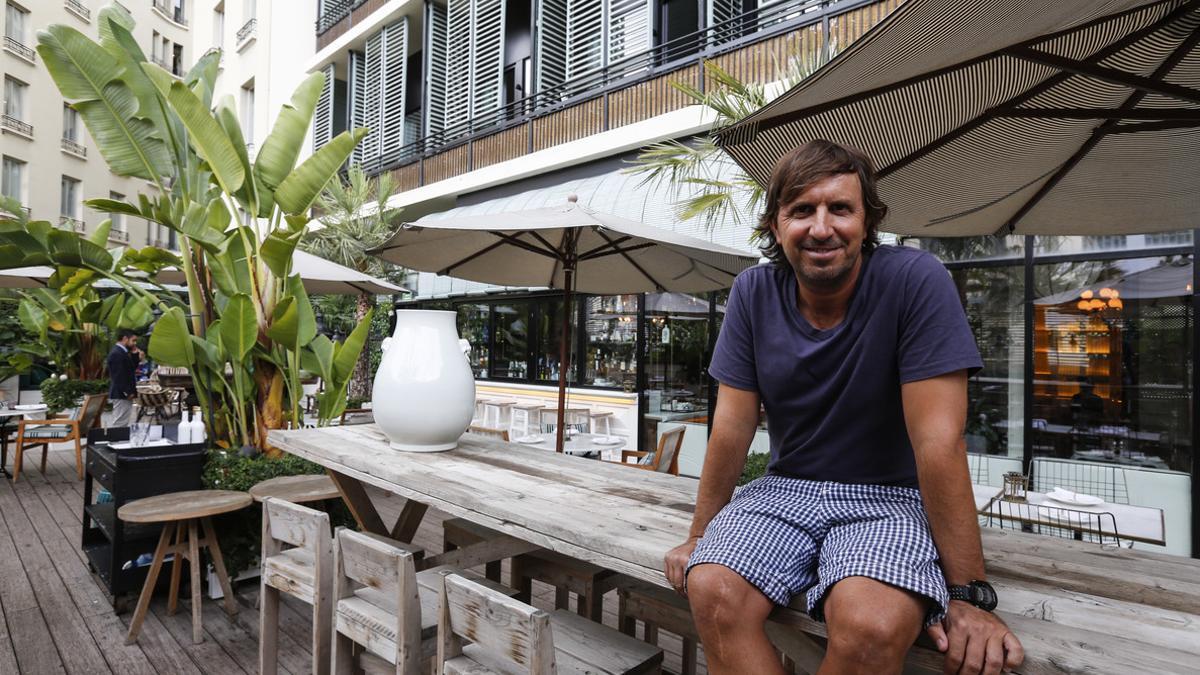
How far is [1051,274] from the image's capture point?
6.01m

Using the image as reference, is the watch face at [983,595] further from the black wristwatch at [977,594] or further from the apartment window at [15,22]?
the apartment window at [15,22]

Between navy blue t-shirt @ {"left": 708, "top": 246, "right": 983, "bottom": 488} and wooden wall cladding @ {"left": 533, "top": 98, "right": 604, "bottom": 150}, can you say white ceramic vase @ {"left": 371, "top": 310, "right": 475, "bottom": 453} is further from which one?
wooden wall cladding @ {"left": 533, "top": 98, "right": 604, "bottom": 150}

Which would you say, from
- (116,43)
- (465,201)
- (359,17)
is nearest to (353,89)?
(359,17)

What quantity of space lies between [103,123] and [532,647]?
6099mm

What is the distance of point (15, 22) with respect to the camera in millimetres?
21062

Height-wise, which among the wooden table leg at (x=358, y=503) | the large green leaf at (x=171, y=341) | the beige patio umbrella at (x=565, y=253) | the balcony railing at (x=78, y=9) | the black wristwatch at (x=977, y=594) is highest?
the balcony railing at (x=78, y=9)

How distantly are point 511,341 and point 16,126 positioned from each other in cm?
2053

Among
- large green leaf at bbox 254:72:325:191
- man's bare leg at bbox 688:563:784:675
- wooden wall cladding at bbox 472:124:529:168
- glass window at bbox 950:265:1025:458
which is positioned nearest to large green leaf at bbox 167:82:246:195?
large green leaf at bbox 254:72:325:191

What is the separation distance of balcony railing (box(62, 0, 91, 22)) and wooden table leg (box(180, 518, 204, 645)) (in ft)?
91.4

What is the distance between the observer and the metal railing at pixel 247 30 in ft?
61.7

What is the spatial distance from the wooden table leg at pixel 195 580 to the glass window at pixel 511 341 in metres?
7.85

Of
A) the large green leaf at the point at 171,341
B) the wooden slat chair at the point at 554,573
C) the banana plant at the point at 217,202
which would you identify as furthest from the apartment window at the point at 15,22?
the wooden slat chair at the point at 554,573

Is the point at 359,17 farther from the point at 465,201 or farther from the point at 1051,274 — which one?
the point at 1051,274

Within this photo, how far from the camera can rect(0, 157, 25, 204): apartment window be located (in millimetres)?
20566
